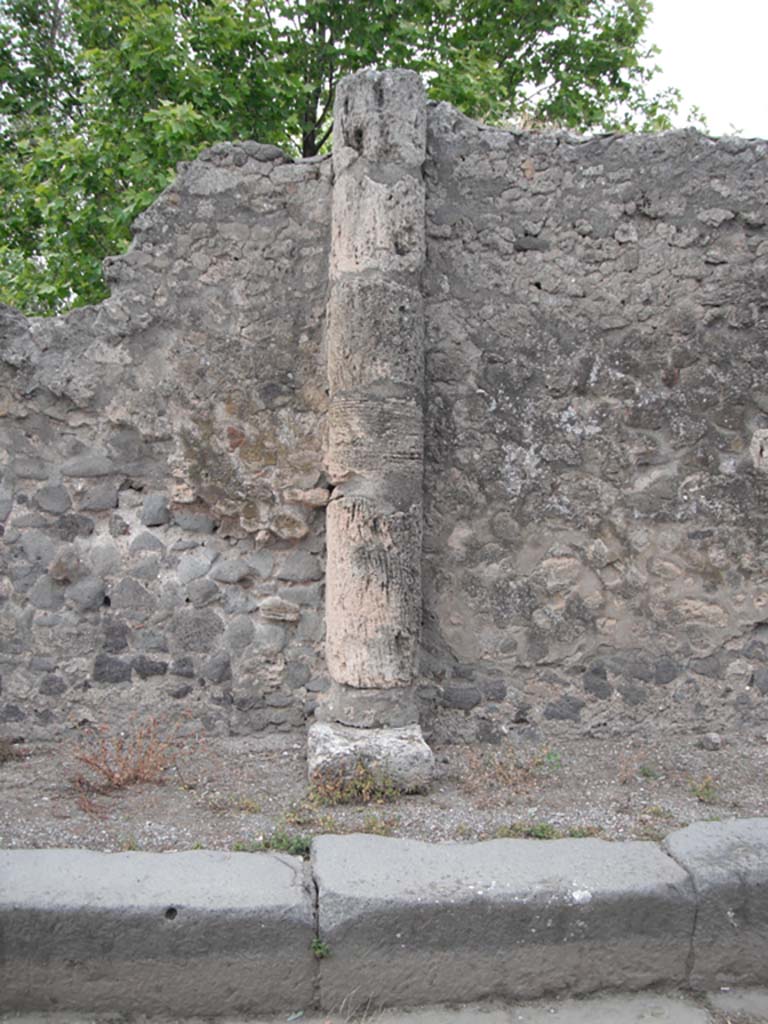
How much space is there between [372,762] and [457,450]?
1569 millimetres

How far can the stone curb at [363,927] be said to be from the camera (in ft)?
9.75

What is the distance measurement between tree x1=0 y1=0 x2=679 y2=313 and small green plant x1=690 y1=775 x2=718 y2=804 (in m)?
7.48

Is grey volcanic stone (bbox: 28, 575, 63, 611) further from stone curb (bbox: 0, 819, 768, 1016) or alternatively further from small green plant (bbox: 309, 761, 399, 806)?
stone curb (bbox: 0, 819, 768, 1016)

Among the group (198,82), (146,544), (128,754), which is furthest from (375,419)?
(198,82)

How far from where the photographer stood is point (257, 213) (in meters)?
4.85

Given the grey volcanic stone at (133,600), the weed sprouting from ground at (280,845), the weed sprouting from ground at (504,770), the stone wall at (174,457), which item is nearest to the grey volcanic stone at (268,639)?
the stone wall at (174,457)

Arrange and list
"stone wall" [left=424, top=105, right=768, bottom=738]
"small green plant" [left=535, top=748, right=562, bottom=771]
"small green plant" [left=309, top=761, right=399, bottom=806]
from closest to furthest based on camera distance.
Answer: "small green plant" [left=309, top=761, right=399, bottom=806]
"small green plant" [left=535, top=748, right=562, bottom=771]
"stone wall" [left=424, top=105, right=768, bottom=738]

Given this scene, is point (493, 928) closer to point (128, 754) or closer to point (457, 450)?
point (128, 754)

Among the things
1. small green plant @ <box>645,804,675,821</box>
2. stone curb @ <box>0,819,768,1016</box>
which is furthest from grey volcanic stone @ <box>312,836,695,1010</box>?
small green plant @ <box>645,804,675,821</box>

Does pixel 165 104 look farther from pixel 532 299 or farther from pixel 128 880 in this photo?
pixel 128 880

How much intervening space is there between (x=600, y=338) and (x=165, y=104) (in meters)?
6.02

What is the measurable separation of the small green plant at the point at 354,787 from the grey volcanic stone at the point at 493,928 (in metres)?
0.86

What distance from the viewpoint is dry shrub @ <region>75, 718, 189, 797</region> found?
4.24 meters

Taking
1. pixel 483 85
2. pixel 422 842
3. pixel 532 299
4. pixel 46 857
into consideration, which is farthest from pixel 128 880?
pixel 483 85
